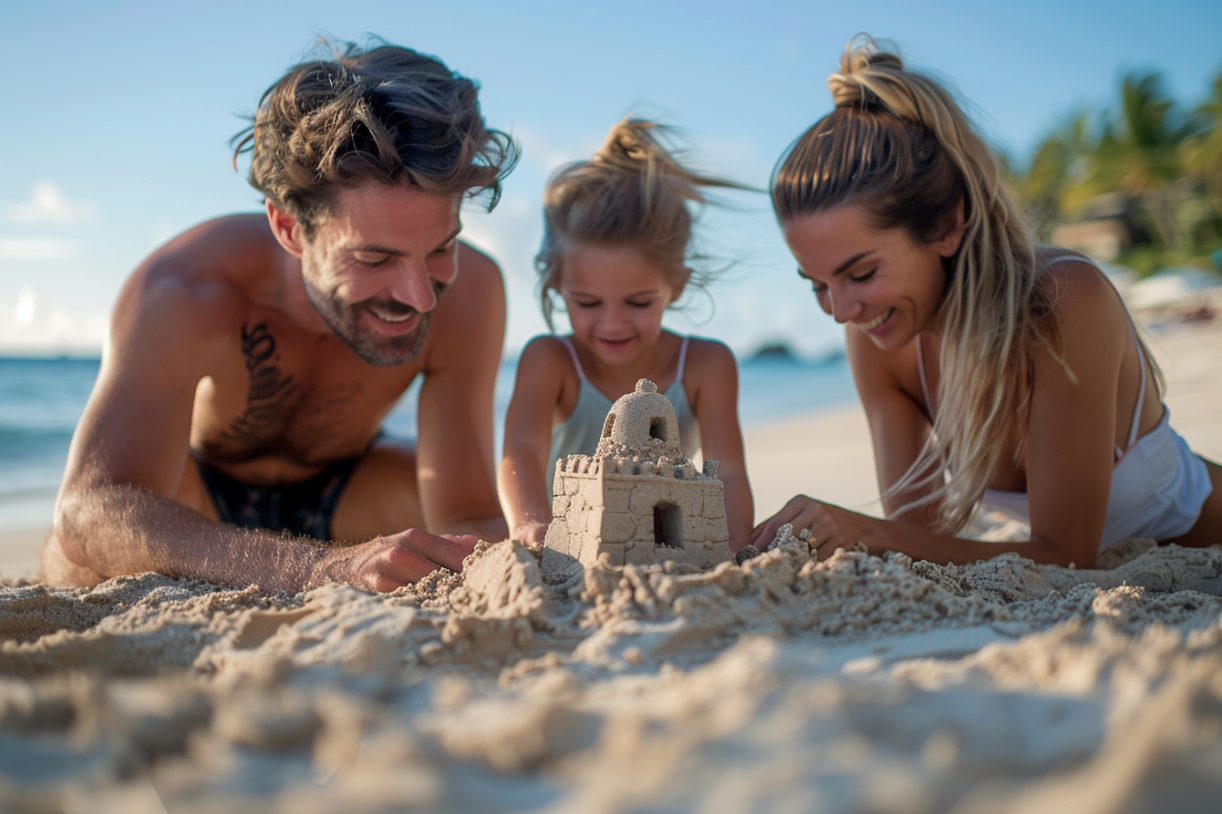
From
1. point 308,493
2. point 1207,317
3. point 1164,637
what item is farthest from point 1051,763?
point 1207,317

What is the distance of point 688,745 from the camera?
1395 millimetres

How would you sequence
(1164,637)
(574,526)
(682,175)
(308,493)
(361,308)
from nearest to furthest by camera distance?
(1164,637), (574,526), (361,308), (682,175), (308,493)

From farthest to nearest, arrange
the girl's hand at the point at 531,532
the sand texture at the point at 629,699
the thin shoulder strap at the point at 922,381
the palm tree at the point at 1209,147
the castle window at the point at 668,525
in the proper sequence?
the palm tree at the point at 1209,147 < the thin shoulder strap at the point at 922,381 < the girl's hand at the point at 531,532 < the castle window at the point at 668,525 < the sand texture at the point at 629,699

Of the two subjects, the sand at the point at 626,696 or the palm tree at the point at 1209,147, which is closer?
the sand at the point at 626,696

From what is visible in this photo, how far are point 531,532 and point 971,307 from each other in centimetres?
245

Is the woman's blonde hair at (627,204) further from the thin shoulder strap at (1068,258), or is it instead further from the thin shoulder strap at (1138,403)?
the thin shoulder strap at (1138,403)

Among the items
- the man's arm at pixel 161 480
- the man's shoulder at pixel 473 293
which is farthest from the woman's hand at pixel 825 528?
the man's shoulder at pixel 473 293

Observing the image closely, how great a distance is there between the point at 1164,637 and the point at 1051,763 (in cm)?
86

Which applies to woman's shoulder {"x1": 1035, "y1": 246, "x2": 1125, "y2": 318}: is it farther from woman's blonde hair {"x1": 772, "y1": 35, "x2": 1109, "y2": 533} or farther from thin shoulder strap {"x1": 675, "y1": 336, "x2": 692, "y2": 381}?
thin shoulder strap {"x1": 675, "y1": 336, "x2": 692, "y2": 381}

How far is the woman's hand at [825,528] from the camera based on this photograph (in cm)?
328

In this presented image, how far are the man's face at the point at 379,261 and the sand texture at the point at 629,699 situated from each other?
1761 mm

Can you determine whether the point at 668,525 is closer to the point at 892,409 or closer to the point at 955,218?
the point at 955,218

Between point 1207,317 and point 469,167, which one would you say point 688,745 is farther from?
point 1207,317

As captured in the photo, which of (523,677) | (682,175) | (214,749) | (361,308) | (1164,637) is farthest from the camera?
(682,175)
